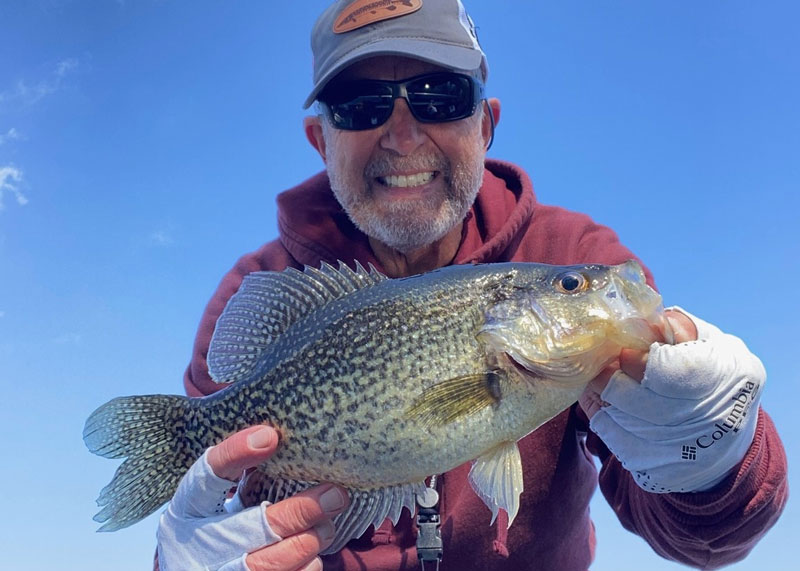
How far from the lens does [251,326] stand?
11.0ft

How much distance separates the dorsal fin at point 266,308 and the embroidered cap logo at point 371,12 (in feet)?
6.90

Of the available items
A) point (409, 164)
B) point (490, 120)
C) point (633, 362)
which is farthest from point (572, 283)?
point (490, 120)

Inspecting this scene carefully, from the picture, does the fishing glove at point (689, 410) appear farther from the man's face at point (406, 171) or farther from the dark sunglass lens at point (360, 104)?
the dark sunglass lens at point (360, 104)

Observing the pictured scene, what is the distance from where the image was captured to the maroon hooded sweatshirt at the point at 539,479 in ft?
11.5

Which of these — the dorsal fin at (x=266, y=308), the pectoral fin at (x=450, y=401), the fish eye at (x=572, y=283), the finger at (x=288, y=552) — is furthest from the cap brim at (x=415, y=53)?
the finger at (x=288, y=552)

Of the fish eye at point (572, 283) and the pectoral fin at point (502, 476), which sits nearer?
the pectoral fin at point (502, 476)

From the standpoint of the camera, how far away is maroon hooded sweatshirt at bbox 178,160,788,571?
3.51 metres

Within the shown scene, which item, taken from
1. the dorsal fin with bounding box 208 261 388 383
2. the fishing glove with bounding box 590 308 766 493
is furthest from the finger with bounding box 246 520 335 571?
the fishing glove with bounding box 590 308 766 493

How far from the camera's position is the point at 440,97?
14.6ft

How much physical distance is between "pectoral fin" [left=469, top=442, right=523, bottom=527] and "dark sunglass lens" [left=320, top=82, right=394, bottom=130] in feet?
8.07

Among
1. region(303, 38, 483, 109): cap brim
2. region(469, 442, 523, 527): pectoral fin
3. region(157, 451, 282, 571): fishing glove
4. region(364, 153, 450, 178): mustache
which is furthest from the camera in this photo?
region(364, 153, 450, 178): mustache

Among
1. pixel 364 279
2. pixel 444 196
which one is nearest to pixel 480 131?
pixel 444 196

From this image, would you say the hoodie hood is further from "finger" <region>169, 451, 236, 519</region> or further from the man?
"finger" <region>169, 451, 236, 519</region>

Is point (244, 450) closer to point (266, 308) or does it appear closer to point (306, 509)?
point (306, 509)
